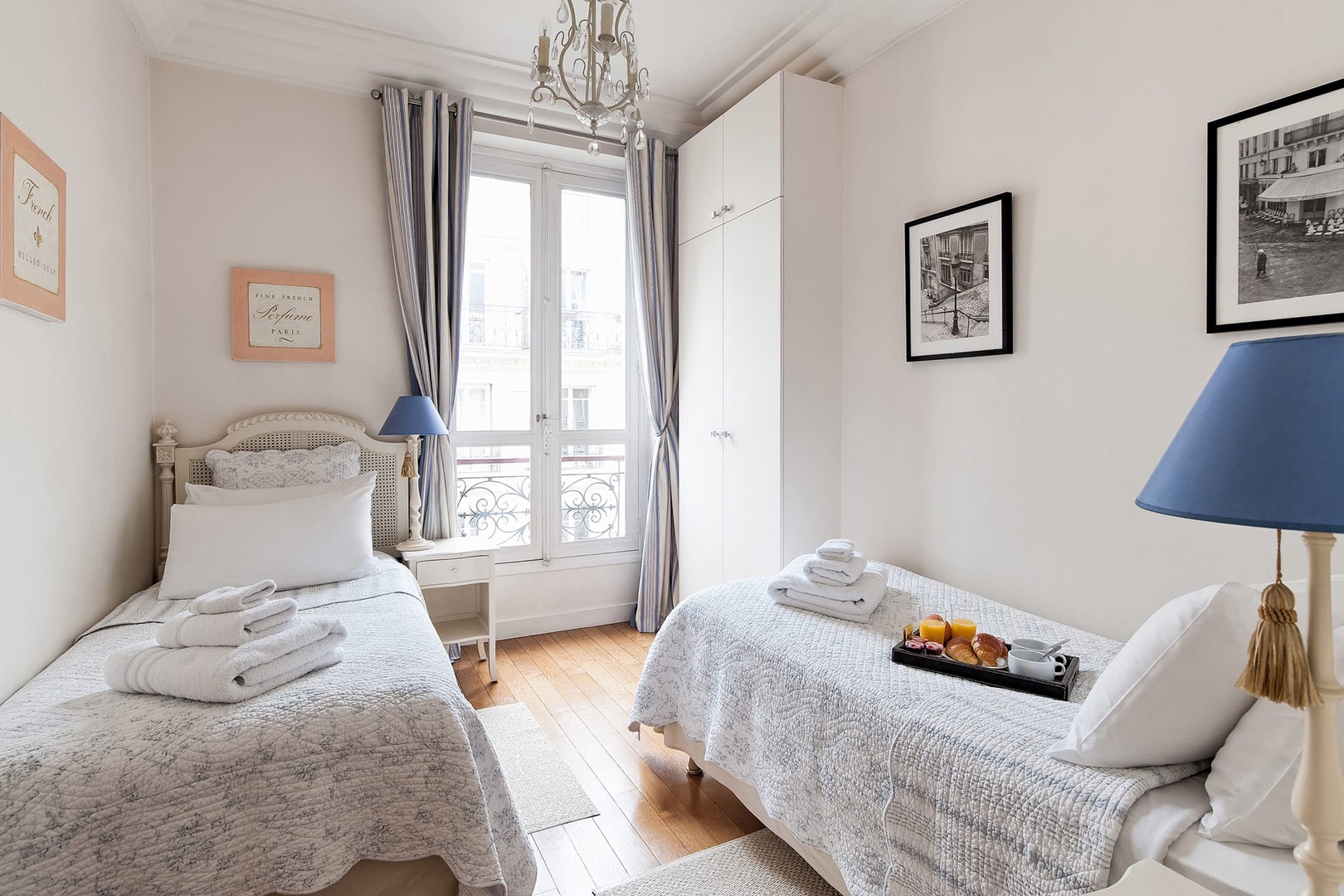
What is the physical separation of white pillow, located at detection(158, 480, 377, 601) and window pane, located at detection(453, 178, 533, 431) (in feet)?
3.44

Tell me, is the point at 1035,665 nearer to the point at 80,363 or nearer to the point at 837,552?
the point at 837,552

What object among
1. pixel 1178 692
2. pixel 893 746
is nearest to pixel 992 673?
pixel 893 746

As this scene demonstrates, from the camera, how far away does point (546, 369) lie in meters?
3.78

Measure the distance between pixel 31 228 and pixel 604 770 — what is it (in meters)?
2.26

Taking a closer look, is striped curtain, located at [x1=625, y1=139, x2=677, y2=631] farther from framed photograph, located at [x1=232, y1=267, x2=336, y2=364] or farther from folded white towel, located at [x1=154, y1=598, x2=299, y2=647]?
folded white towel, located at [x1=154, y1=598, x2=299, y2=647]

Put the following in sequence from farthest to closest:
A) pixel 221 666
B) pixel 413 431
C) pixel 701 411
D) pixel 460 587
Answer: pixel 701 411
pixel 460 587
pixel 413 431
pixel 221 666

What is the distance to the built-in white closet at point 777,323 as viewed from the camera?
9.75 ft

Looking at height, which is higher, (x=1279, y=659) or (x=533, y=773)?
(x=1279, y=659)

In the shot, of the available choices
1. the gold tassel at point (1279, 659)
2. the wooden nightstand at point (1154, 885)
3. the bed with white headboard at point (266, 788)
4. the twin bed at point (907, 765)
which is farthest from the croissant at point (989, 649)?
the bed with white headboard at point (266, 788)

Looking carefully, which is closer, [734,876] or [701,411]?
[734,876]

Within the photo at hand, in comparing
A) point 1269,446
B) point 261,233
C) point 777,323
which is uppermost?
point 261,233

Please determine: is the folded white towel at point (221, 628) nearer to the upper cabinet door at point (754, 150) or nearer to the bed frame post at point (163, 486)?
the bed frame post at point (163, 486)

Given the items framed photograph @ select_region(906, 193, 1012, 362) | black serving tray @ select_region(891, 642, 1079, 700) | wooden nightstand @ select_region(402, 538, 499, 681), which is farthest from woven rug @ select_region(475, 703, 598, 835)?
framed photograph @ select_region(906, 193, 1012, 362)

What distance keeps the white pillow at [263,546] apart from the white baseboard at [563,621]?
47.4 inches
